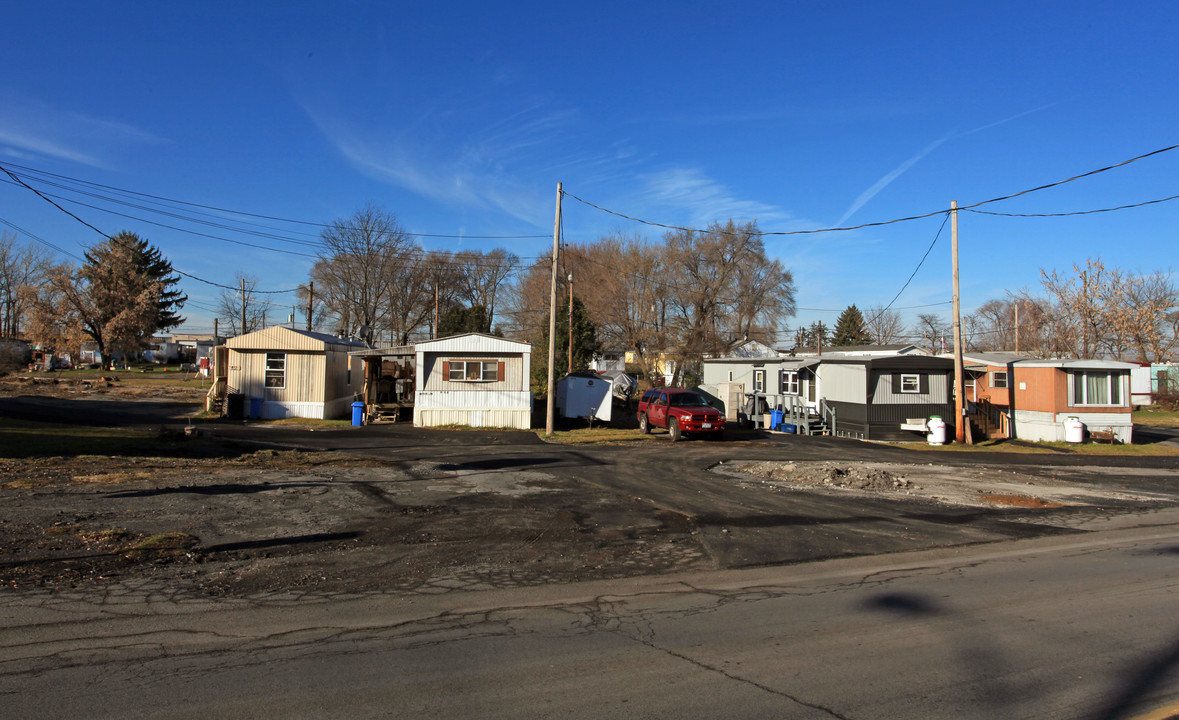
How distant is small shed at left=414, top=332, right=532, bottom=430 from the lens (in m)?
26.6

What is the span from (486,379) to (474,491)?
1450cm

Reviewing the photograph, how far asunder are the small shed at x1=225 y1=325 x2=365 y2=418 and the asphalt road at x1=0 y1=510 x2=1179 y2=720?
75.0ft

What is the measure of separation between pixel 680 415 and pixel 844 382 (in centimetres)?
816

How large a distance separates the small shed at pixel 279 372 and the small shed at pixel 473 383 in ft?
15.4

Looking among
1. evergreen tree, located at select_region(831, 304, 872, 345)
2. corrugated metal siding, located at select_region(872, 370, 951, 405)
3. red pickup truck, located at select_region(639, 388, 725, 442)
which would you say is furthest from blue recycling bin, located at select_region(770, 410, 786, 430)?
evergreen tree, located at select_region(831, 304, 872, 345)

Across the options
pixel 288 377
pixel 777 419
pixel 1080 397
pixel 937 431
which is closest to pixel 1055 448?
pixel 1080 397

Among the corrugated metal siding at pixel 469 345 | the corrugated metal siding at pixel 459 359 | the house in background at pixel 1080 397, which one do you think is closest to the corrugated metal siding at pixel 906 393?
the house in background at pixel 1080 397

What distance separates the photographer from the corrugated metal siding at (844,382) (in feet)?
86.6

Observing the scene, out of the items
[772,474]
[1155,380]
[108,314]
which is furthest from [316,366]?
[1155,380]

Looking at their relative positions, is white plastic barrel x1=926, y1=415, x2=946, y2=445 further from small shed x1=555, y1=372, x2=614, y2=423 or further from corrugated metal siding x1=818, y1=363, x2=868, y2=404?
small shed x1=555, y1=372, x2=614, y2=423

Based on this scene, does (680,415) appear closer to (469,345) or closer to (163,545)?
(469,345)

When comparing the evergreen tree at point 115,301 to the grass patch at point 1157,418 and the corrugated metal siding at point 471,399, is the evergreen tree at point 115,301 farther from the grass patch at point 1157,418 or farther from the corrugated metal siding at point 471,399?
the grass patch at point 1157,418

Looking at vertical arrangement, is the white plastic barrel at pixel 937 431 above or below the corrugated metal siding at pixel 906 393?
below

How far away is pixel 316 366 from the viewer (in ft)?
92.3
